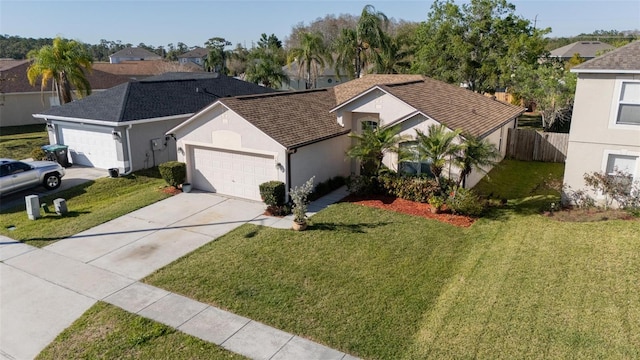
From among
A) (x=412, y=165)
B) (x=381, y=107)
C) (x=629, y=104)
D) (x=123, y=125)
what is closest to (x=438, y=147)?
(x=412, y=165)

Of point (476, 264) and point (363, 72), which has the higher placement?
point (363, 72)

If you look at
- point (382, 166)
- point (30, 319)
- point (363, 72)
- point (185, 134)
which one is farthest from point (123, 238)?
point (363, 72)

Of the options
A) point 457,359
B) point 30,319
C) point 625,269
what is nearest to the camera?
point 457,359

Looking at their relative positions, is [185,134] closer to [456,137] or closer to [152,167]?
[152,167]

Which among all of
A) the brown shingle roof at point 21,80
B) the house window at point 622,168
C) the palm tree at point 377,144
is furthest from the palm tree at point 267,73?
the house window at point 622,168

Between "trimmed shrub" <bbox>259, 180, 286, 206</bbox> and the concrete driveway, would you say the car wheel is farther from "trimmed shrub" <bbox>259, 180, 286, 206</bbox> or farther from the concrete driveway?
"trimmed shrub" <bbox>259, 180, 286, 206</bbox>

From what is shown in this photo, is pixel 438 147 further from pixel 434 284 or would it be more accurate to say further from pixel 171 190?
pixel 171 190
